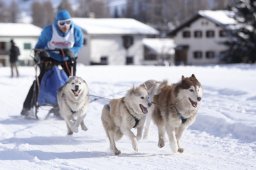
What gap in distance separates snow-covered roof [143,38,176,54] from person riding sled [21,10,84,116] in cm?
5519

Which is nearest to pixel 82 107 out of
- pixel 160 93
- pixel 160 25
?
pixel 160 93

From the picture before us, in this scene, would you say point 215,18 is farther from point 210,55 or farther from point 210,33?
point 210,55

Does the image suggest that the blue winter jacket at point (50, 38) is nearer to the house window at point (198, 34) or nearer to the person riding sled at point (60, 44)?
the person riding sled at point (60, 44)

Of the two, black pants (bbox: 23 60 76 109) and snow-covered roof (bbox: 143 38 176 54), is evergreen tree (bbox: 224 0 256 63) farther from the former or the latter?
black pants (bbox: 23 60 76 109)

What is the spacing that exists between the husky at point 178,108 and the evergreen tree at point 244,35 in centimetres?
3231

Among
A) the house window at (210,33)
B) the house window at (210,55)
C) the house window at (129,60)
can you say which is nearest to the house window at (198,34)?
the house window at (210,33)

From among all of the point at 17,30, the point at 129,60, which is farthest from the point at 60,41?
the point at 17,30

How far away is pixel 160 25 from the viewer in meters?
87.9

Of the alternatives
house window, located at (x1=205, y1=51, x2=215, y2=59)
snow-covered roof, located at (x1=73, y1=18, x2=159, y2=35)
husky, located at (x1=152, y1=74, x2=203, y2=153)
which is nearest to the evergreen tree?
house window, located at (x1=205, y1=51, x2=215, y2=59)

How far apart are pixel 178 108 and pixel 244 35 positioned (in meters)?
33.7

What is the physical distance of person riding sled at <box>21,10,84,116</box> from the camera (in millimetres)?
8797

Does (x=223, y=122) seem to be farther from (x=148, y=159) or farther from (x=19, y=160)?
(x=19, y=160)

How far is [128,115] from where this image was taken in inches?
237

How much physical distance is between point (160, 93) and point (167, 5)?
278 feet
